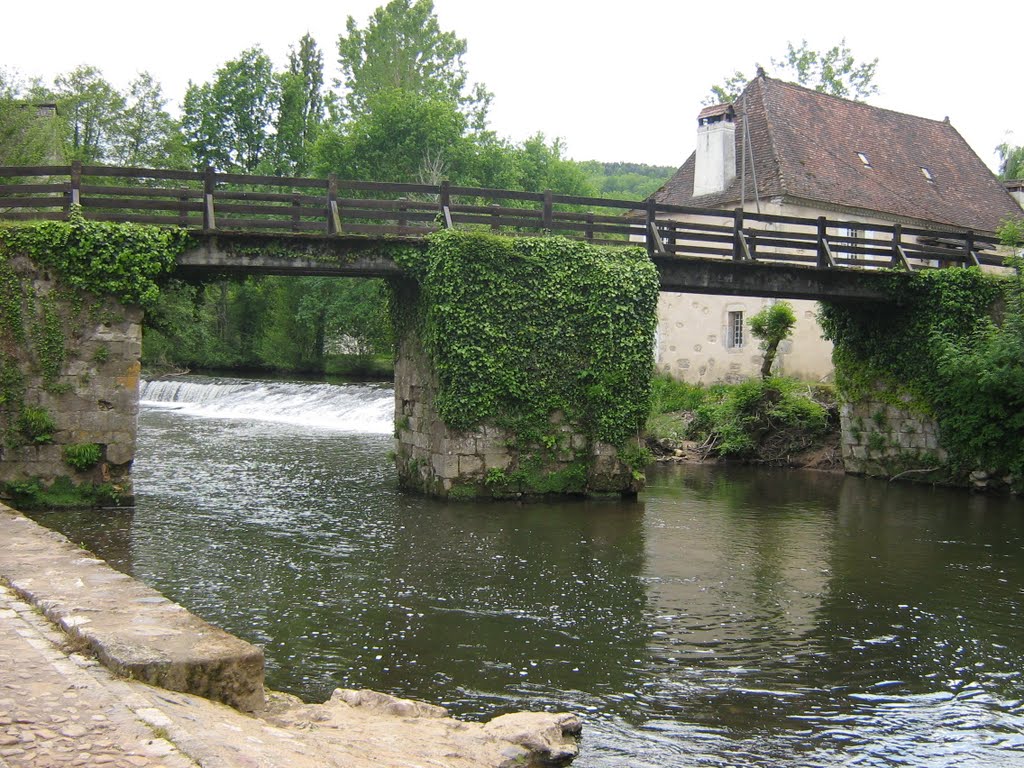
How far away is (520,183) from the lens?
149ft

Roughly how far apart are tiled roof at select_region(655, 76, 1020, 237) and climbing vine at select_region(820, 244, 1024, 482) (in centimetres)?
818

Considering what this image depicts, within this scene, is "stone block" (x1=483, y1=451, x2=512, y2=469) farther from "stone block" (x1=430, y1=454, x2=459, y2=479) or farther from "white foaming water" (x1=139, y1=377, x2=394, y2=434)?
"white foaming water" (x1=139, y1=377, x2=394, y2=434)

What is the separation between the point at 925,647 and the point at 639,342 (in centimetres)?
810

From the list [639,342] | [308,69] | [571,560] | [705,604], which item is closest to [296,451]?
[639,342]

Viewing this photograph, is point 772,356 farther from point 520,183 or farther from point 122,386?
point 520,183

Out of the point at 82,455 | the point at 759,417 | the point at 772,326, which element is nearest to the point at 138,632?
the point at 82,455

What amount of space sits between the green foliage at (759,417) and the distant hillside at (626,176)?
47279 mm

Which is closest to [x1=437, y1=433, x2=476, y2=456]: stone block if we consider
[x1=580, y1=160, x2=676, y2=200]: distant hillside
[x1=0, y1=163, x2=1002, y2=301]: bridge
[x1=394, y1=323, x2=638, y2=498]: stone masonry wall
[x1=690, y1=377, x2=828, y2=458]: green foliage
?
[x1=394, y1=323, x2=638, y2=498]: stone masonry wall

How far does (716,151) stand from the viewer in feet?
98.2

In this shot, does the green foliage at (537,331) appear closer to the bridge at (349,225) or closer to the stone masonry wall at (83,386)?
the bridge at (349,225)

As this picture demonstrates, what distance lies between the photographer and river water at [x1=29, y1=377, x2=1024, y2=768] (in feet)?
23.3

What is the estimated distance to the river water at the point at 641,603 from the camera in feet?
23.3

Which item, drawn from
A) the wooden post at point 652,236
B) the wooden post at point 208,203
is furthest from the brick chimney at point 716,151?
the wooden post at point 208,203

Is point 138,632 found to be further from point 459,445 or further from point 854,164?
point 854,164
